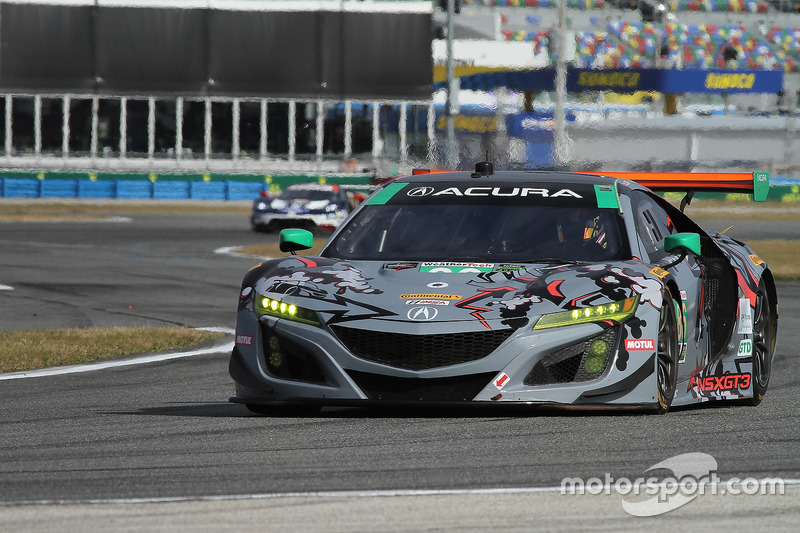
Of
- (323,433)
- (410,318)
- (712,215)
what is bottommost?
(712,215)

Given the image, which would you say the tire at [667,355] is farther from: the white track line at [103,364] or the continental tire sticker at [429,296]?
the white track line at [103,364]

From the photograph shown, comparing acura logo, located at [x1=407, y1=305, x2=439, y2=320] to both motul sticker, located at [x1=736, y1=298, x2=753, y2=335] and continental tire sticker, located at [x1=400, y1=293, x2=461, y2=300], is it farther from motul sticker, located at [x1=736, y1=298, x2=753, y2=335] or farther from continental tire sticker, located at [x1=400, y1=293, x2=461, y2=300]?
motul sticker, located at [x1=736, y1=298, x2=753, y2=335]

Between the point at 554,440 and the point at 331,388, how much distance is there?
114 cm

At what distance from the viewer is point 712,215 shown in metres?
40.4

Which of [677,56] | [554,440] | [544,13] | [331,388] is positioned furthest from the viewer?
[544,13]

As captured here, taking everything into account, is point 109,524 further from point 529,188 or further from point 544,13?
point 544,13

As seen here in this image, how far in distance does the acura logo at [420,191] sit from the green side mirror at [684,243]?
139 cm

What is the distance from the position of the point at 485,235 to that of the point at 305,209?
1064 inches

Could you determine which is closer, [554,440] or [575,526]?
[575,526]

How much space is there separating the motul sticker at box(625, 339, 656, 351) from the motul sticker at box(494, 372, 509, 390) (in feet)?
2.01

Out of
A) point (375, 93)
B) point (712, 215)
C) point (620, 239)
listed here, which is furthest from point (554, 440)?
point (375, 93)

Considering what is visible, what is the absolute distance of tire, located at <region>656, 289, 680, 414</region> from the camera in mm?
6957

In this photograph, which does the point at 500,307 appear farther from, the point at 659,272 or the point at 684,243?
the point at 684,243
